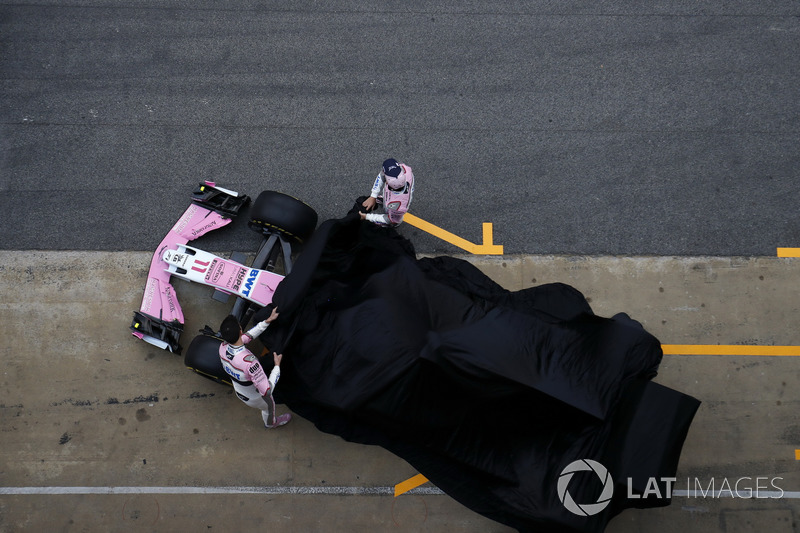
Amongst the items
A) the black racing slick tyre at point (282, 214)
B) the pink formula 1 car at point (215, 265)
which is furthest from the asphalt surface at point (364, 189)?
the black racing slick tyre at point (282, 214)

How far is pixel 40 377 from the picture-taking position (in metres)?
6.00

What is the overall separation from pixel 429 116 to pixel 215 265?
3143 mm

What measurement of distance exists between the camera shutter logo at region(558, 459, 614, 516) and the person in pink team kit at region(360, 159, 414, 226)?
2919mm

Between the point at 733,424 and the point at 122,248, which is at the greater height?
the point at 733,424

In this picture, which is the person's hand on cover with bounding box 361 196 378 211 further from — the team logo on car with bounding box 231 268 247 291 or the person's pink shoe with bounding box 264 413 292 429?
the person's pink shoe with bounding box 264 413 292 429

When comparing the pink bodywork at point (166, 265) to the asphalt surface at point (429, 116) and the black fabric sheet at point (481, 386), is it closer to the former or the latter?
the asphalt surface at point (429, 116)

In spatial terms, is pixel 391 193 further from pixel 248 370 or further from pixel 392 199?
pixel 248 370

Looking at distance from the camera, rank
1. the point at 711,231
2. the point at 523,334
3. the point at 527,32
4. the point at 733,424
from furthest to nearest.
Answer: the point at 527,32 < the point at 711,231 < the point at 733,424 < the point at 523,334

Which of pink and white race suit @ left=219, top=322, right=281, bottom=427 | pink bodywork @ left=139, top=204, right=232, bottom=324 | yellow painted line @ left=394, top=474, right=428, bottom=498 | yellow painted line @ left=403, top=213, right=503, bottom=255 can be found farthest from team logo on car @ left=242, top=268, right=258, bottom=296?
yellow painted line @ left=394, top=474, right=428, bottom=498

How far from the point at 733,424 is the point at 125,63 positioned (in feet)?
27.9

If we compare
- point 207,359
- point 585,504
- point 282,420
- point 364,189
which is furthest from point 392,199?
point 585,504

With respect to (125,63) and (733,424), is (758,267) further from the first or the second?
(125,63)

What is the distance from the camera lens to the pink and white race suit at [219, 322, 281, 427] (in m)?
4.84

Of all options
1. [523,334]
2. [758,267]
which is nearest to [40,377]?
[523,334]
